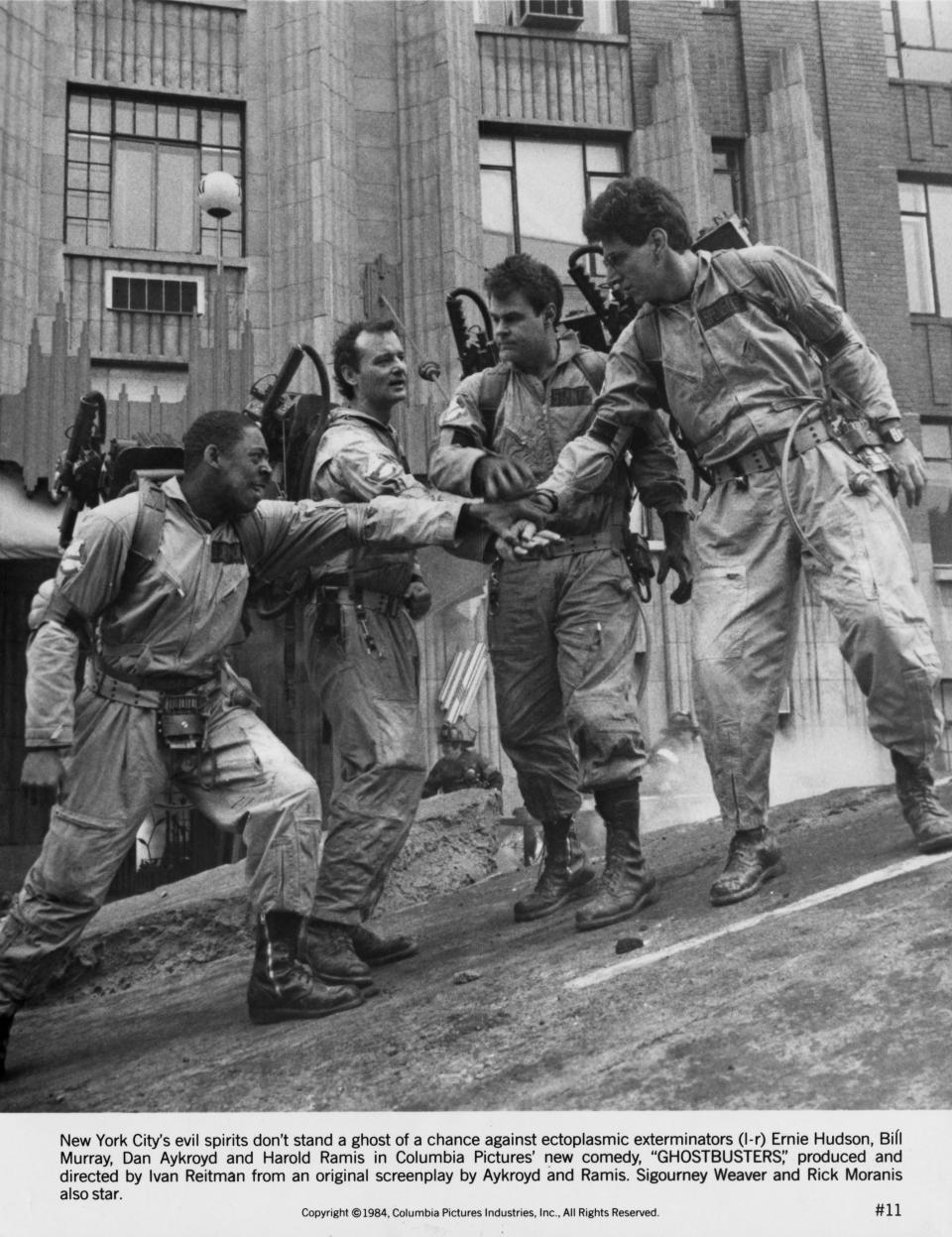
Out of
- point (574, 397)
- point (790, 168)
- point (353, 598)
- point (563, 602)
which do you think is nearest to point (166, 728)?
point (353, 598)

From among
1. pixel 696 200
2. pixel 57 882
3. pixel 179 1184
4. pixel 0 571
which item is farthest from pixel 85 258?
pixel 179 1184

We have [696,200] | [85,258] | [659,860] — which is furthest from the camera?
[696,200]

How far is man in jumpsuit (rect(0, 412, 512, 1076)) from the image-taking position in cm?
384

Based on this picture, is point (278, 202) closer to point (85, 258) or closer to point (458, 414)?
point (85, 258)

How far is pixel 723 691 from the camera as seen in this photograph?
4.20 metres

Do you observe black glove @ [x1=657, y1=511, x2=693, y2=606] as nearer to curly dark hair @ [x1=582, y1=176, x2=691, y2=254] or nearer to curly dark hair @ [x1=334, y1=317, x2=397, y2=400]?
curly dark hair @ [x1=582, y1=176, x2=691, y2=254]

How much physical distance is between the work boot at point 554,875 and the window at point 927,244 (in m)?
11.2

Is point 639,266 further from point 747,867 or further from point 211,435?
point 747,867

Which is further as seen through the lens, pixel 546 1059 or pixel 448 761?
pixel 448 761

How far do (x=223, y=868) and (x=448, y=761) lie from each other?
12.6 feet

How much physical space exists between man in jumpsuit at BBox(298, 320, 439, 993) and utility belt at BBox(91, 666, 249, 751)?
0.53 meters

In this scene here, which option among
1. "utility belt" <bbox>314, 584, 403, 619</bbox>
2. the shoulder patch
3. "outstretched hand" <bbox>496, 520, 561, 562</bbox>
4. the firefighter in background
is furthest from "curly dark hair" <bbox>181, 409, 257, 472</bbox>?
the firefighter in background

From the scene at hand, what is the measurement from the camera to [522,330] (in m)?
4.73

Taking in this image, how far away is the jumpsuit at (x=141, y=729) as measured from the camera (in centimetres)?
384
